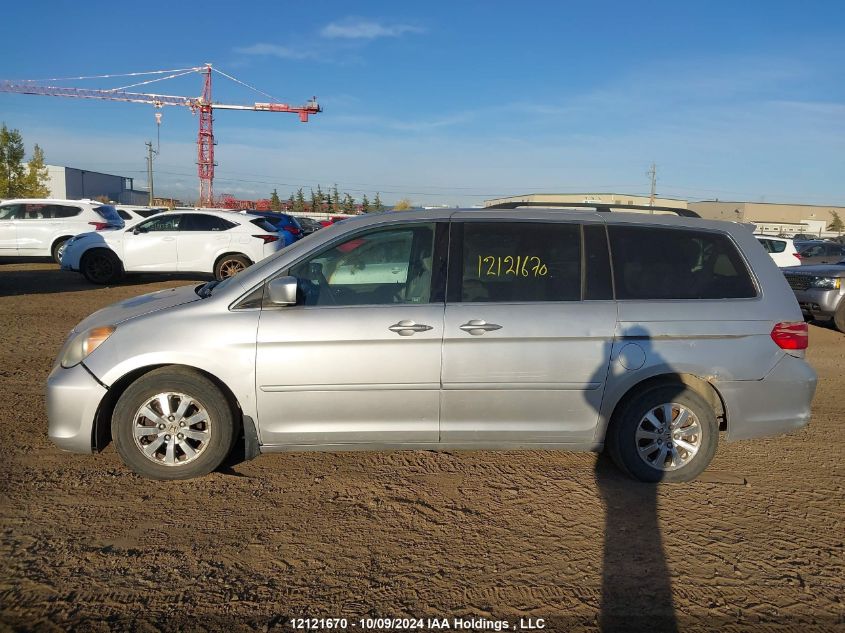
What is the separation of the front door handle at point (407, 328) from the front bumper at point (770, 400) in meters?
1.97

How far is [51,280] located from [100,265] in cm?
218

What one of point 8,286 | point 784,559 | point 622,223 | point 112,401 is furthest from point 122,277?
point 784,559

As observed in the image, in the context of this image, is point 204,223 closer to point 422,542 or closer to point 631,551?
point 422,542

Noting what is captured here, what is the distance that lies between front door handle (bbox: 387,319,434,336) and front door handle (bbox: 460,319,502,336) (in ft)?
0.74

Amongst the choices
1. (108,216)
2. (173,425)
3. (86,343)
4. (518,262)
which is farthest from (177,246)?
(518,262)

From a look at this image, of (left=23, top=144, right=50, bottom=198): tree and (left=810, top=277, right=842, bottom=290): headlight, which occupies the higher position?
(left=23, top=144, right=50, bottom=198): tree

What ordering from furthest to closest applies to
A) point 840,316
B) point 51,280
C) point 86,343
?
point 51,280 < point 840,316 < point 86,343

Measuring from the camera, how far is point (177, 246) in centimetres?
1435

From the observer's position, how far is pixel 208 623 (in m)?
2.95

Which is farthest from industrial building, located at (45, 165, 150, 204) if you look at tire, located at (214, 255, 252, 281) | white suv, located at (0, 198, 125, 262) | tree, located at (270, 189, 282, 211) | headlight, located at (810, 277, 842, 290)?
headlight, located at (810, 277, 842, 290)

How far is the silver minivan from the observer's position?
4199mm

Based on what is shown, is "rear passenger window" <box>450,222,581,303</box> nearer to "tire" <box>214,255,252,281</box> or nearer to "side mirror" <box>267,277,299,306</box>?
"side mirror" <box>267,277,299,306</box>

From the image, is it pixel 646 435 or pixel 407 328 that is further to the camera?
pixel 646 435

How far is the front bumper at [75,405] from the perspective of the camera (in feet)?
13.8
